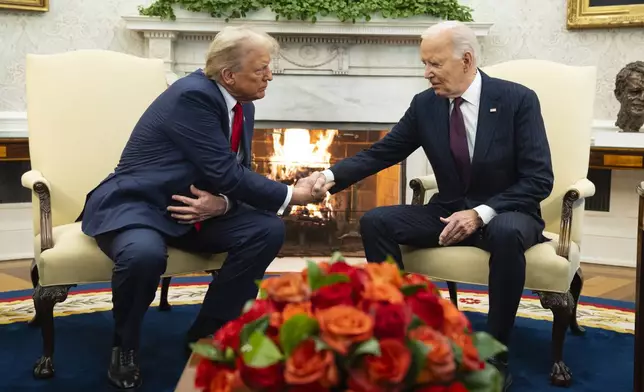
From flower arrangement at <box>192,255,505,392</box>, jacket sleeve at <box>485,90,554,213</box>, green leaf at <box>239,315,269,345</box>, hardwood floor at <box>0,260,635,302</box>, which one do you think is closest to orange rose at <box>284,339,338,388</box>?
flower arrangement at <box>192,255,505,392</box>

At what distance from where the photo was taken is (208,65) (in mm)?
2611

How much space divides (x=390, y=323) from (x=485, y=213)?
61.0 inches

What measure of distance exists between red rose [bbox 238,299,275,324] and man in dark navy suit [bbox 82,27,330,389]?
1285 mm

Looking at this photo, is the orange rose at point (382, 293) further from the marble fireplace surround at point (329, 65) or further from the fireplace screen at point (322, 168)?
the fireplace screen at point (322, 168)

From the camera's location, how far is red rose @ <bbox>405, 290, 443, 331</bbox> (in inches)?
44.9

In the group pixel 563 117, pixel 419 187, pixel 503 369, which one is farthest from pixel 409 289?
pixel 563 117

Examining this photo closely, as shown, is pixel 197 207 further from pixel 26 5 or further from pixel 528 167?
pixel 26 5

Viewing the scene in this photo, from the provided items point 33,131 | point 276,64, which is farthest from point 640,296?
point 276,64

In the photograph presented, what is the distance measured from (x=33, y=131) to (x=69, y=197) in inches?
11.4

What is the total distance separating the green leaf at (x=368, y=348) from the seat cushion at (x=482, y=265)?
151 cm

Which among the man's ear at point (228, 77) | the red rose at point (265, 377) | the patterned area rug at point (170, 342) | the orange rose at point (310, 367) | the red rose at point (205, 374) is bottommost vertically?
the patterned area rug at point (170, 342)

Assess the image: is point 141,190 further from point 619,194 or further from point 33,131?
point 619,194

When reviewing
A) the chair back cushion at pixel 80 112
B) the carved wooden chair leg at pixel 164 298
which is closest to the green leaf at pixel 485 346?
the chair back cushion at pixel 80 112

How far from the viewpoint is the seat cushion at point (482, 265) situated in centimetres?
244
